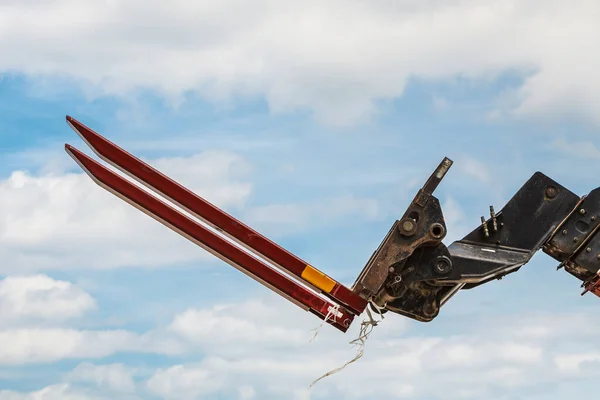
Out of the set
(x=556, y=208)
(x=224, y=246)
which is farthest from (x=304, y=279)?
Answer: (x=556, y=208)

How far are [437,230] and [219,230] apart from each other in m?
2.52

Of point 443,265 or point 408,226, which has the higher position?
point 408,226

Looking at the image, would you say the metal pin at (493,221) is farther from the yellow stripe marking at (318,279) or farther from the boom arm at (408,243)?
the yellow stripe marking at (318,279)

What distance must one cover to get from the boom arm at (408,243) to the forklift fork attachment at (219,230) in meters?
0.01

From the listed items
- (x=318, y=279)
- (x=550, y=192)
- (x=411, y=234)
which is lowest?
(x=318, y=279)

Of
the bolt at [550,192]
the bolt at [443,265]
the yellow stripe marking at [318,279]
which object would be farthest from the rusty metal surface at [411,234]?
the bolt at [550,192]

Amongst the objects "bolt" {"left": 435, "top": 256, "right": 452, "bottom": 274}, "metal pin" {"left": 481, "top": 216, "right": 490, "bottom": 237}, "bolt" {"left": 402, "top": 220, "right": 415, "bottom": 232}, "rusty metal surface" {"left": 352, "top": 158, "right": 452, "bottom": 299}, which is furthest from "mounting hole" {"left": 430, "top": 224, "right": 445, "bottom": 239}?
"metal pin" {"left": 481, "top": 216, "right": 490, "bottom": 237}

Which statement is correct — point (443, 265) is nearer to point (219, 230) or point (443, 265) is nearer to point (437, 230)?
point (437, 230)

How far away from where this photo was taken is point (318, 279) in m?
10.4

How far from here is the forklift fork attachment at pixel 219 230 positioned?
10156 mm

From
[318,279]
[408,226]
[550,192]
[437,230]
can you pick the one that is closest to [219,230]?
[318,279]

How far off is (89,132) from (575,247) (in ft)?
19.8

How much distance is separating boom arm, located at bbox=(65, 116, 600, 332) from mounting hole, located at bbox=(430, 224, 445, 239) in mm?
12

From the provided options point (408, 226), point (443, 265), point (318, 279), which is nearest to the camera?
point (408, 226)
